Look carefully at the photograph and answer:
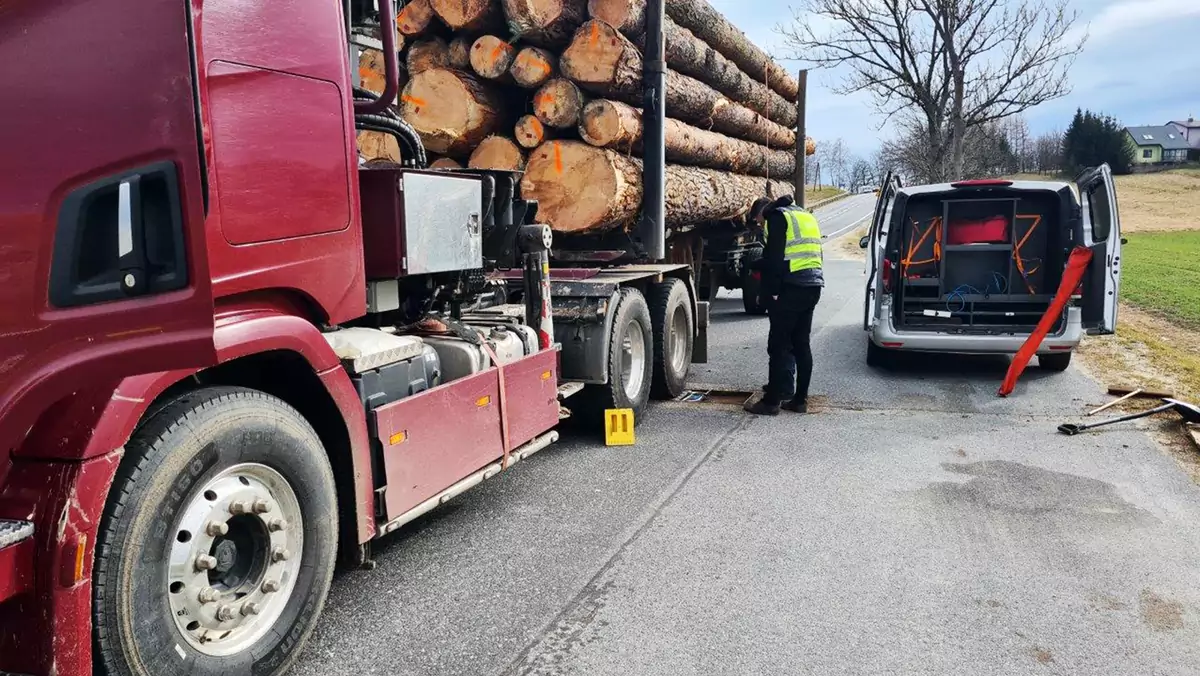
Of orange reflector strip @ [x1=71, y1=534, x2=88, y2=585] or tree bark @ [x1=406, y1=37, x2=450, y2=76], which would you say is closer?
orange reflector strip @ [x1=71, y1=534, x2=88, y2=585]

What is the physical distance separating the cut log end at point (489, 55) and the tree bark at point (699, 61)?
86 centimetres

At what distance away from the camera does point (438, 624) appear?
3436mm

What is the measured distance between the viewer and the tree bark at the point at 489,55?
6.49 meters

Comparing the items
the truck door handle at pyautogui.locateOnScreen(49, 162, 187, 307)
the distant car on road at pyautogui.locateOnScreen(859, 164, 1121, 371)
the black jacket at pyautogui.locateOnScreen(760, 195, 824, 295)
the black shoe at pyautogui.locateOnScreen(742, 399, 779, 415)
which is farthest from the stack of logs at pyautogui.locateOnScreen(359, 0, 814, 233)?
the truck door handle at pyautogui.locateOnScreen(49, 162, 187, 307)

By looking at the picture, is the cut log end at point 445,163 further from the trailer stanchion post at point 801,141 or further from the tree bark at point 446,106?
the trailer stanchion post at point 801,141

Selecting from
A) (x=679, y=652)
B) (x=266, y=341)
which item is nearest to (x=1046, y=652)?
(x=679, y=652)

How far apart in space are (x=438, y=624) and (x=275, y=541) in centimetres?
80

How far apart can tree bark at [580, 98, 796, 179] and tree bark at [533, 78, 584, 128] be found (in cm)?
11

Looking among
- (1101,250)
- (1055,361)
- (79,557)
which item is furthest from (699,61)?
(79,557)

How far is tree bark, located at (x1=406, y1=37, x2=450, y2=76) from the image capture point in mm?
6676

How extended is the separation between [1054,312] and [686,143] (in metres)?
3.72

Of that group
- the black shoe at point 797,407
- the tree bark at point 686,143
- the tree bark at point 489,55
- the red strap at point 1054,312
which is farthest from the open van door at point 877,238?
the tree bark at point 489,55

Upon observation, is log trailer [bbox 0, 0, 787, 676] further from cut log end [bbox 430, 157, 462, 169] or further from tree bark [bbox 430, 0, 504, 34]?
cut log end [bbox 430, 157, 462, 169]

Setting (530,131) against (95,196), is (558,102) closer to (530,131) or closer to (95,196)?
(530,131)
